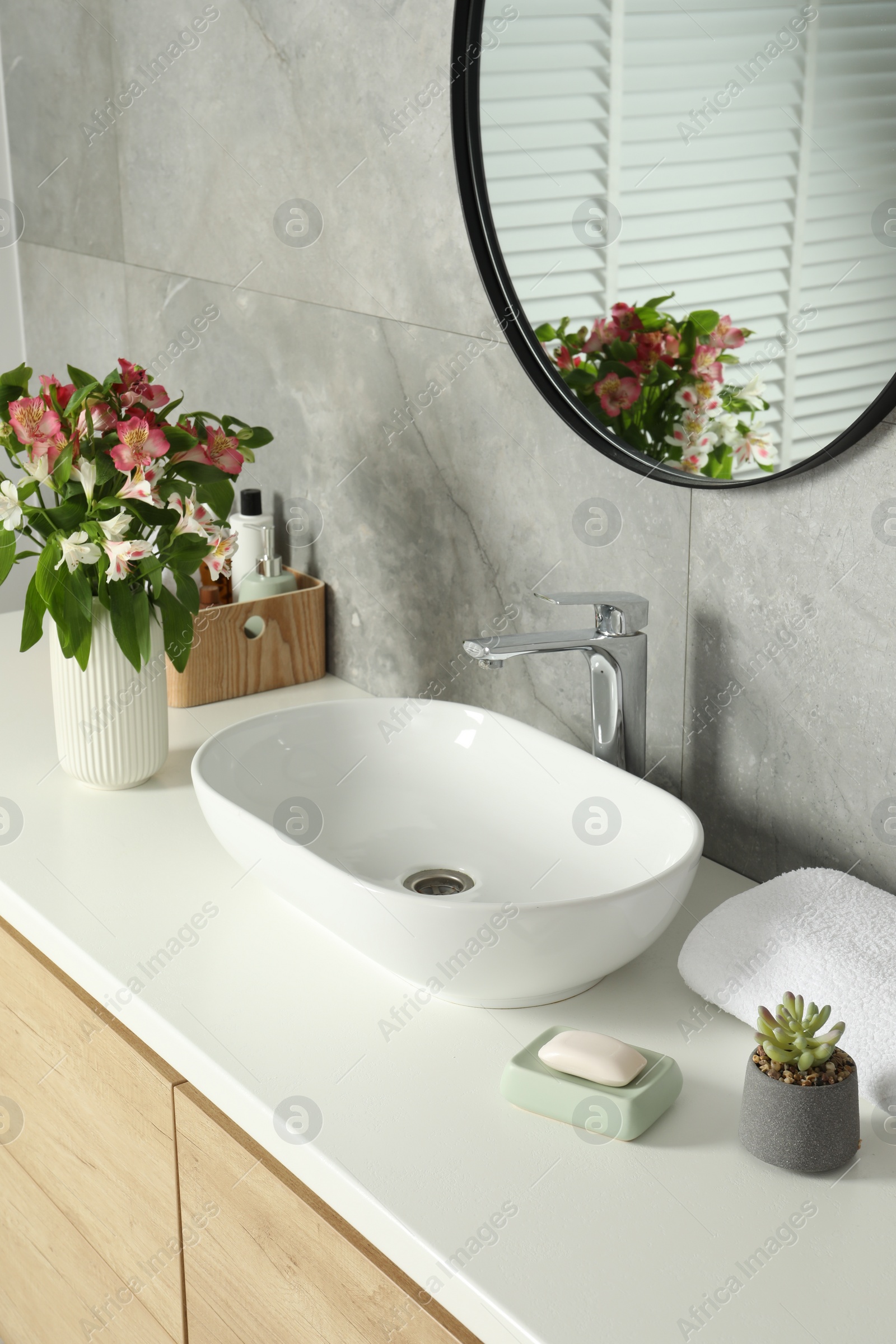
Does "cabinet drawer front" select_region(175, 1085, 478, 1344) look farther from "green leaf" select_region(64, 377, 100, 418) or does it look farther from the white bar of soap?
"green leaf" select_region(64, 377, 100, 418)

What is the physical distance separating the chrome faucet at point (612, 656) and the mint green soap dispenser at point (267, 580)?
57 cm

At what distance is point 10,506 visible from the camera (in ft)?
4.32

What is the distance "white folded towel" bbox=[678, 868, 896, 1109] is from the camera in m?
0.90

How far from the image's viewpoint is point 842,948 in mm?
956

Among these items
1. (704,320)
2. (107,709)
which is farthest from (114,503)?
(704,320)

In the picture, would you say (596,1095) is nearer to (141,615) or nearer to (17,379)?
(141,615)

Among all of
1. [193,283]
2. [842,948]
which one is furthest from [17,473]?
[842,948]

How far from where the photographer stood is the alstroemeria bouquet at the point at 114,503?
4.27 ft

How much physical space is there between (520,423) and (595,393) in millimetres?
132

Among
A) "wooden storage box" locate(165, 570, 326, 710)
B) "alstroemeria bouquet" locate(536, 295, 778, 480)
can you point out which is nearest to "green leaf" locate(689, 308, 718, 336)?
"alstroemeria bouquet" locate(536, 295, 778, 480)

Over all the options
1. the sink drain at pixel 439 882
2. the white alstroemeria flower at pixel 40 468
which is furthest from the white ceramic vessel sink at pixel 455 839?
the white alstroemeria flower at pixel 40 468

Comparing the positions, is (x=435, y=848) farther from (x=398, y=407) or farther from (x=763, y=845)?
(x=398, y=407)

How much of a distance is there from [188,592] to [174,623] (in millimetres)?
40

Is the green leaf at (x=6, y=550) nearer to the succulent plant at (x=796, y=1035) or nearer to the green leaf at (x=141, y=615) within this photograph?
the green leaf at (x=141, y=615)
